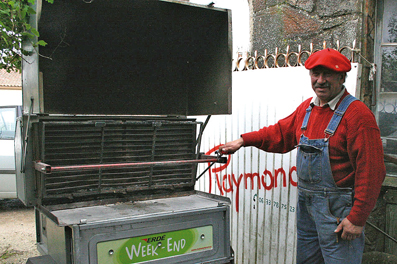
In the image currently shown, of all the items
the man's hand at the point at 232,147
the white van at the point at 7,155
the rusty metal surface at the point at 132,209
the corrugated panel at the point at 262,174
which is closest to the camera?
the rusty metal surface at the point at 132,209

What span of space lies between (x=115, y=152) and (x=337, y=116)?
1.65 m

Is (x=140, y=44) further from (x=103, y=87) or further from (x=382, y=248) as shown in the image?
(x=382, y=248)

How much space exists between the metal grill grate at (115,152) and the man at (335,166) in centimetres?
105

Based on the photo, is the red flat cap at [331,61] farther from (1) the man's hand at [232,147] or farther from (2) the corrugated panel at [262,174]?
(1) the man's hand at [232,147]

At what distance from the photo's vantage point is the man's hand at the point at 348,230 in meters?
2.27

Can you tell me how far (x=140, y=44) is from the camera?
316 centimetres

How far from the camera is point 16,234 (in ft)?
17.5

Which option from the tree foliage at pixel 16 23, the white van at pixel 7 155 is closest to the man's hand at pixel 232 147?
the tree foliage at pixel 16 23

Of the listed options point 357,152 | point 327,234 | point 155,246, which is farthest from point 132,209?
point 357,152

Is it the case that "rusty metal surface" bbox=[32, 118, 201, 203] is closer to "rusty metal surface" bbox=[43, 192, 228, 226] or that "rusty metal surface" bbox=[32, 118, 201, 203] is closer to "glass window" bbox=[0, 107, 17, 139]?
"rusty metal surface" bbox=[43, 192, 228, 226]

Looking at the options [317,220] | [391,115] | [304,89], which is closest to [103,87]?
[304,89]

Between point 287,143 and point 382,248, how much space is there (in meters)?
1.36

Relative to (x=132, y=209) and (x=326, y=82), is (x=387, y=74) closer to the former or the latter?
(x=326, y=82)

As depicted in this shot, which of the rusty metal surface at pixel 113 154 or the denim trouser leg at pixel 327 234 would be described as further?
the rusty metal surface at pixel 113 154
